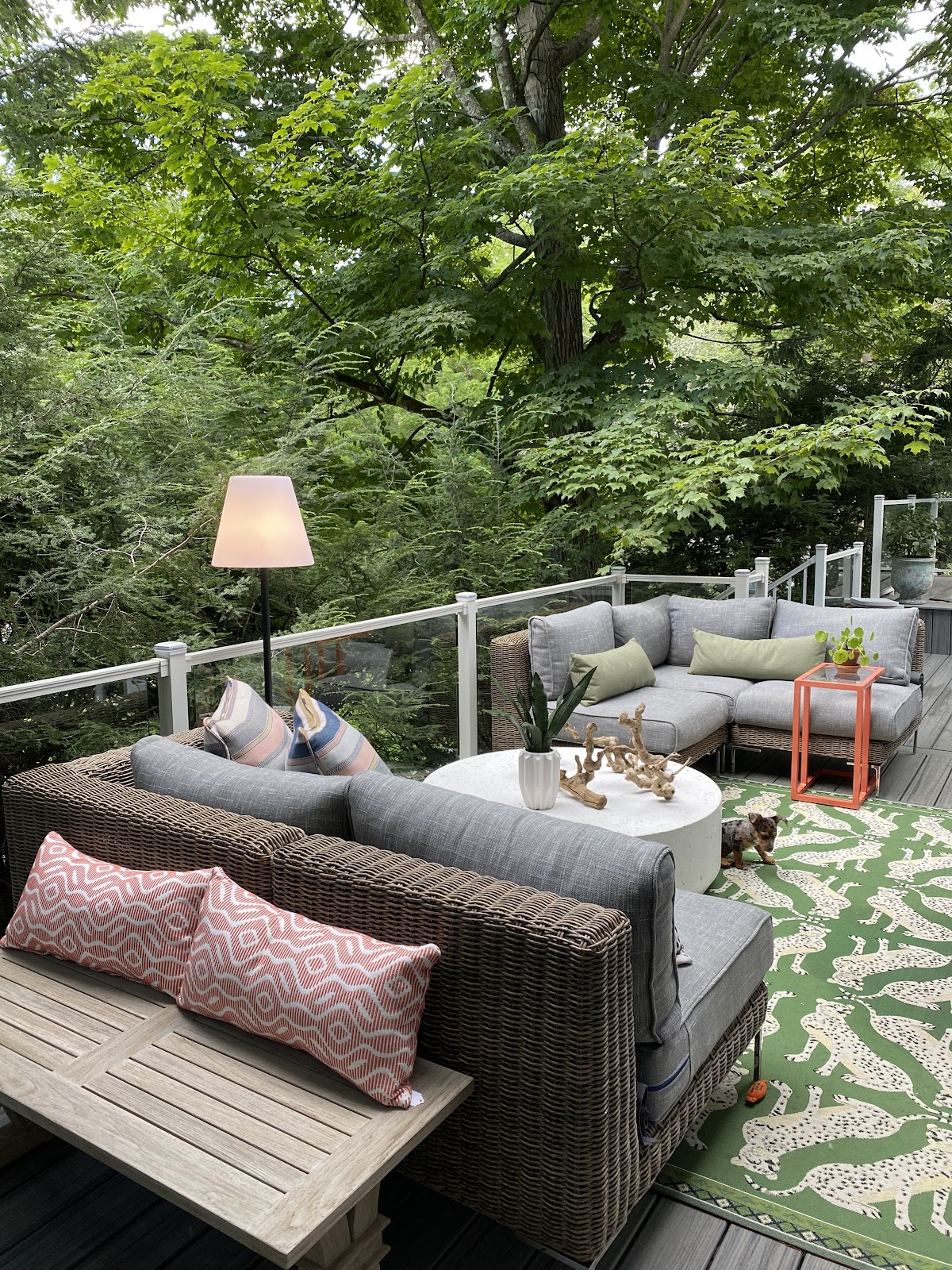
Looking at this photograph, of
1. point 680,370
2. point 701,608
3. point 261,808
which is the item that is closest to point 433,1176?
point 261,808

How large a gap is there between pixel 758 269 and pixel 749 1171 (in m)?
5.81

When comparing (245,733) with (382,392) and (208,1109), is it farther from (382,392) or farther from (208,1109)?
(382,392)

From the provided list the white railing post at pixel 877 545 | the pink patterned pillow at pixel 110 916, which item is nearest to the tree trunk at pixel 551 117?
the white railing post at pixel 877 545

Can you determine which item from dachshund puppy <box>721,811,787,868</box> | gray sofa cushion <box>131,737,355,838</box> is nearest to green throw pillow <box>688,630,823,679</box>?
dachshund puppy <box>721,811,787,868</box>

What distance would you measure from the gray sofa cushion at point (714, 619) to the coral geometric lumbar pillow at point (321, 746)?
3.15 metres

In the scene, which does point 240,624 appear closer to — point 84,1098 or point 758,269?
point 84,1098

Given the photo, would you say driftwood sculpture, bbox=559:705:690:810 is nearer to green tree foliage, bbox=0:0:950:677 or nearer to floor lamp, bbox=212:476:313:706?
floor lamp, bbox=212:476:313:706

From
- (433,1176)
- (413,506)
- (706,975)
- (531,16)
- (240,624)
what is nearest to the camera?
(433,1176)

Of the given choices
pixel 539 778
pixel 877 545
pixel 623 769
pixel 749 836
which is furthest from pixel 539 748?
pixel 877 545

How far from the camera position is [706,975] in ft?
6.40

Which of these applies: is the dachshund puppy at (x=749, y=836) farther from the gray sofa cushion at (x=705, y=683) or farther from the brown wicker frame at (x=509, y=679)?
the gray sofa cushion at (x=705, y=683)

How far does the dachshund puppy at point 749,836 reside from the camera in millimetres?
3479

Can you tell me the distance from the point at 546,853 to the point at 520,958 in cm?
24

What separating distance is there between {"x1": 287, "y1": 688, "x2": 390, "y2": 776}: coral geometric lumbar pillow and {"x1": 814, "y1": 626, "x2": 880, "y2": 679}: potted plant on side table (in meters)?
2.80
